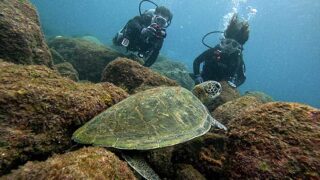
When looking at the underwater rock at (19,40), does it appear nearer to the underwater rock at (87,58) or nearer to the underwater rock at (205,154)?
the underwater rock at (87,58)

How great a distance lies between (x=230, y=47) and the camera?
947 cm

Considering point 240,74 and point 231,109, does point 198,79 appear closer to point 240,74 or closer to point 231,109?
point 240,74

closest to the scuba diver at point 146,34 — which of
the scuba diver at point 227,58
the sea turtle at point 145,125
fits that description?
the scuba diver at point 227,58

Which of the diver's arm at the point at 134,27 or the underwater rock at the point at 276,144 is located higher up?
the underwater rock at the point at 276,144

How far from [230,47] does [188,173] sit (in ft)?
23.8

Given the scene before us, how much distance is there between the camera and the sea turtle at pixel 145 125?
110 inches

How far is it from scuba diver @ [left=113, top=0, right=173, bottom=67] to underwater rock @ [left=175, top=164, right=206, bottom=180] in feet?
22.7

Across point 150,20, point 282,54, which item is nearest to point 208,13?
point 282,54

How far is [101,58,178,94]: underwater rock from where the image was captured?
18.4 ft

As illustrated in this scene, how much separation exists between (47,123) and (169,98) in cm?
156

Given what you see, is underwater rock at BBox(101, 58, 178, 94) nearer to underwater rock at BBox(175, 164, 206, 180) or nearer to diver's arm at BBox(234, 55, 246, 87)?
underwater rock at BBox(175, 164, 206, 180)

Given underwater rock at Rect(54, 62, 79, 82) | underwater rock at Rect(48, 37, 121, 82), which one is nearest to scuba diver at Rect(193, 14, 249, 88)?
underwater rock at Rect(48, 37, 121, 82)

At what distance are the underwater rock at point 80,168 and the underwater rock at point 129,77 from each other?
10.8ft

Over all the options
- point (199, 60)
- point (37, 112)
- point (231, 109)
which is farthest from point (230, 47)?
point (37, 112)
